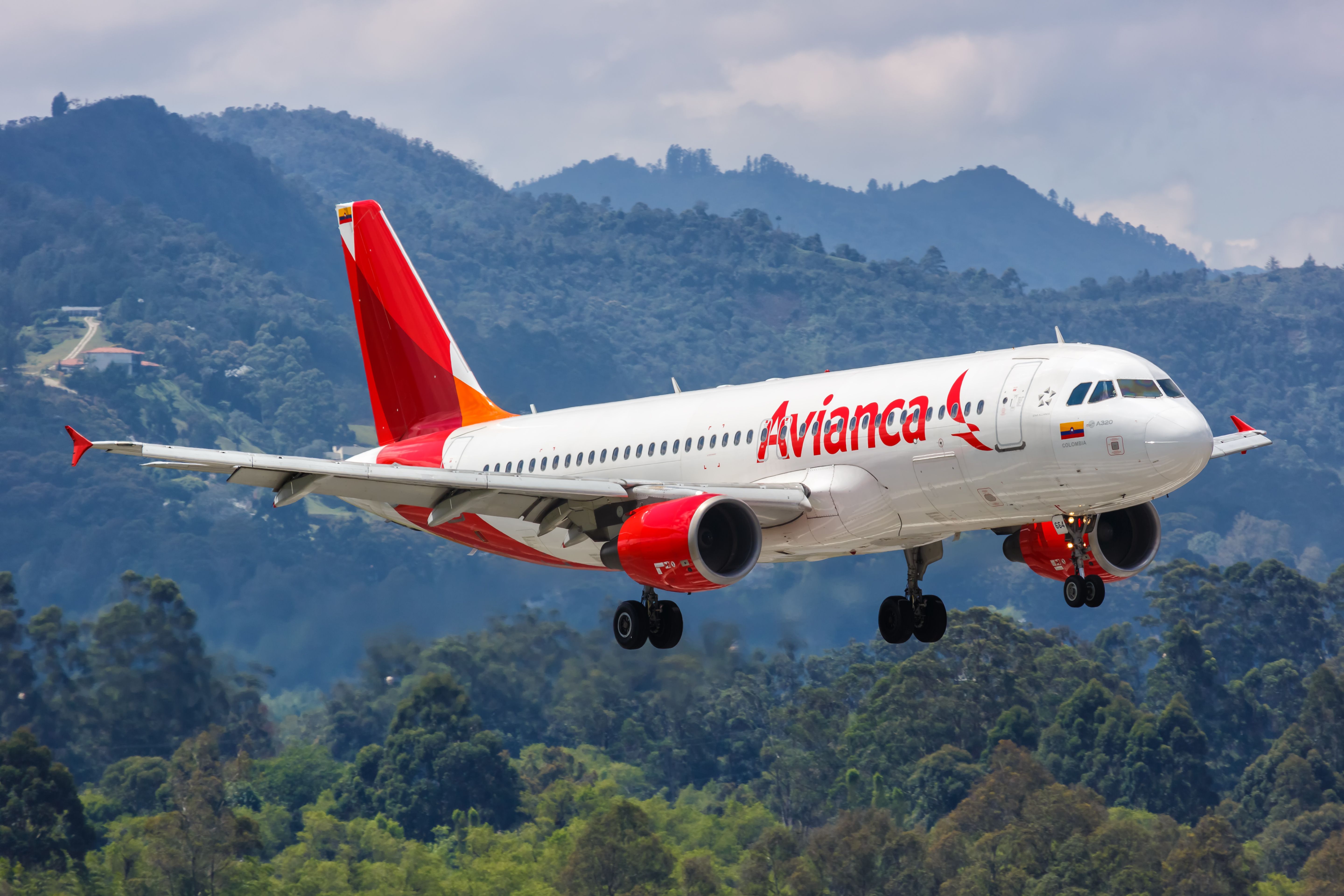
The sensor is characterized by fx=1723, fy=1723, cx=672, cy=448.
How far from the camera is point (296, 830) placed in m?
143

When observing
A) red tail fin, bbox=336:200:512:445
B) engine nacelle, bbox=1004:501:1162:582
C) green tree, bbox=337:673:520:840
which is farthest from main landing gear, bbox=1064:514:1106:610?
green tree, bbox=337:673:520:840

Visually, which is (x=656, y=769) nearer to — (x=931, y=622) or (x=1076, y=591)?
(x=931, y=622)

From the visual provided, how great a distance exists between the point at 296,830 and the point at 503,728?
2381 centimetres

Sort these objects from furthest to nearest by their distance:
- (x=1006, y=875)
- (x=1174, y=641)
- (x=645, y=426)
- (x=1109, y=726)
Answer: (x=1174, y=641), (x=1109, y=726), (x=1006, y=875), (x=645, y=426)

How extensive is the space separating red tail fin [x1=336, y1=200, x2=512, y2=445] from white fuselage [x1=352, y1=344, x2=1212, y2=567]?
8857 millimetres

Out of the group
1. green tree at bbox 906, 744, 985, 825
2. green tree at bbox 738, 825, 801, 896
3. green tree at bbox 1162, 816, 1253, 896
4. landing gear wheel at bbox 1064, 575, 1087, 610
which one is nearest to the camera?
landing gear wheel at bbox 1064, 575, 1087, 610

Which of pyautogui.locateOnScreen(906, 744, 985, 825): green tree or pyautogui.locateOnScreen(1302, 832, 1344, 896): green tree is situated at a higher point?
pyautogui.locateOnScreen(906, 744, 985, 825): green tree

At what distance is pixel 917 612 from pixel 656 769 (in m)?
121

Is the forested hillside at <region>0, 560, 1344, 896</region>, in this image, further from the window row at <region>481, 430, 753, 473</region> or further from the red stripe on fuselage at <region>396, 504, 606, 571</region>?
the window row at <region>481, 430, 753, 473</region>

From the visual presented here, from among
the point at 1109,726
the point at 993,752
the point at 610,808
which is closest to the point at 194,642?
the point at 610,808

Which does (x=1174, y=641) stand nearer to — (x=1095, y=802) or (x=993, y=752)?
(x=993, y=752)

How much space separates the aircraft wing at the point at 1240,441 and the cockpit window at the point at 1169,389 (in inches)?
137

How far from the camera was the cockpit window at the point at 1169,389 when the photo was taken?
33.1 meters

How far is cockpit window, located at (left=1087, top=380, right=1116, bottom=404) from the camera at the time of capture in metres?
32.7
